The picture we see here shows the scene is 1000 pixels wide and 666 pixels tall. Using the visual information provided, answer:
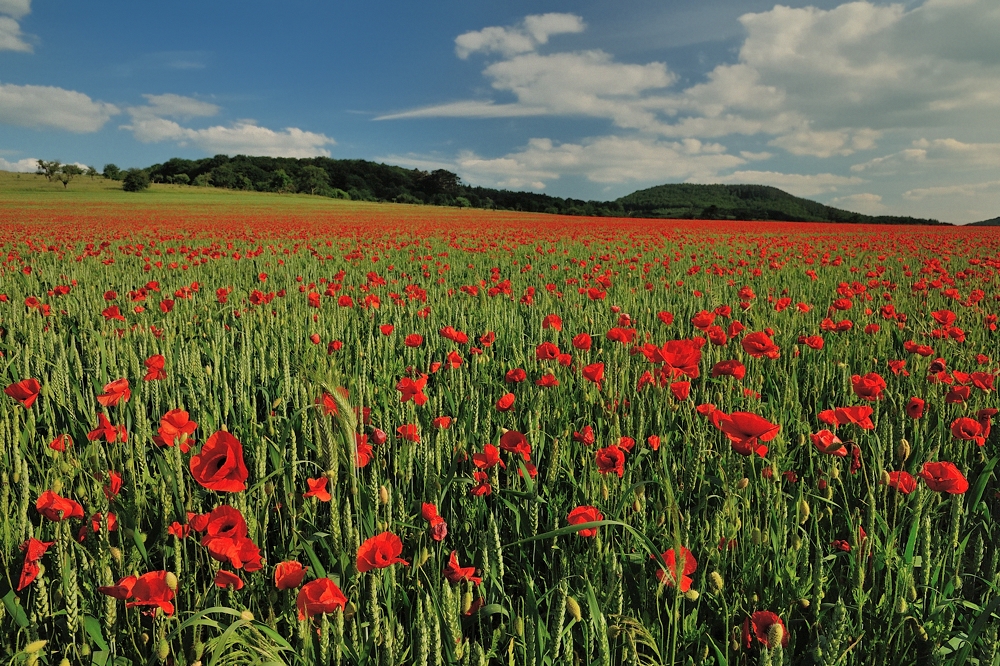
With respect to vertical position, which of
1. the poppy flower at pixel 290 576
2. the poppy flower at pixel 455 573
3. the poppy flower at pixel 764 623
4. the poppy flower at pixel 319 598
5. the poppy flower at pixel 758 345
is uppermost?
the poppy flower at pixel 758 345

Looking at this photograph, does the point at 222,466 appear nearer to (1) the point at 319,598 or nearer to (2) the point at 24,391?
(1) the point at 319,598

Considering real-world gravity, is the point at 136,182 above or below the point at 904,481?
above

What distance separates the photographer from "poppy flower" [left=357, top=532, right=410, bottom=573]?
1059 millimetres

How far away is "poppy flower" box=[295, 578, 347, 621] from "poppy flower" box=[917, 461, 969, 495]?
1.43 metres

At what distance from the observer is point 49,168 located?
223 ft

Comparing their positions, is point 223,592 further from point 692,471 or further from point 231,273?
point 231,273

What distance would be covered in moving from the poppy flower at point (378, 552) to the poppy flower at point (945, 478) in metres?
1.32

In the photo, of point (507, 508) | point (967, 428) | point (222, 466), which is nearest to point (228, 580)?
point (222, 466)

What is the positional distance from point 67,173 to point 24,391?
9038 centimetres

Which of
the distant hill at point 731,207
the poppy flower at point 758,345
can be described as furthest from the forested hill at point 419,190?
the poppy flower at point 758,345

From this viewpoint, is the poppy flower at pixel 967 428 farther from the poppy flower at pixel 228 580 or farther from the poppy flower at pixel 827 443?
the poppy flower at pixel 228 580

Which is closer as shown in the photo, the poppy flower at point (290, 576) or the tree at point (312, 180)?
the poppy flower at point (290, 576)

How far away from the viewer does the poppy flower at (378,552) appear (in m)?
1.06

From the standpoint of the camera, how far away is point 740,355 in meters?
2.48
